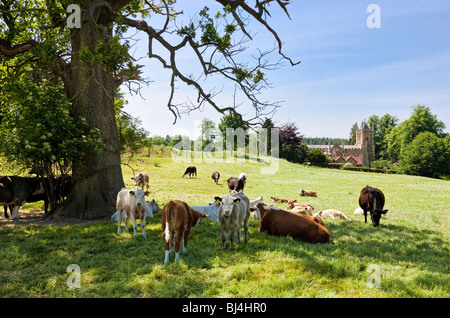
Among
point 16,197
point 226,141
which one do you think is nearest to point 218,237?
point 16,197

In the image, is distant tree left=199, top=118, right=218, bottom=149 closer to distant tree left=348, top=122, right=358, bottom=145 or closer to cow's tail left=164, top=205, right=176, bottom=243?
cow's tail left=164, top=205, right=176, bottom=243

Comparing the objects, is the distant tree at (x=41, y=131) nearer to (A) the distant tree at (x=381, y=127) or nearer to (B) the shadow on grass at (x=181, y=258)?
(B) the shadow on grass at (x=181, y=258)

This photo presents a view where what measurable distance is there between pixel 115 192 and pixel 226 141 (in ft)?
177

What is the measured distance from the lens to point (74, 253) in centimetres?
759

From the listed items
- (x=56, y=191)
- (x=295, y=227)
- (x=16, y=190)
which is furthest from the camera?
(x=56, y=191)

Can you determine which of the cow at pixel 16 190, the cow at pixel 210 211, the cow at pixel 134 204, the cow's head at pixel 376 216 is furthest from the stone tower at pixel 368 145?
the cow at pixel 134 204

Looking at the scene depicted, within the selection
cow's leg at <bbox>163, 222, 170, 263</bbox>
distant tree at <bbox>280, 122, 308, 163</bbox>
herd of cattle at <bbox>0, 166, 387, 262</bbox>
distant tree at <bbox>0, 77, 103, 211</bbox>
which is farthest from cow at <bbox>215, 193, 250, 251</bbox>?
distant tree at <bbox>280, 122, 308, 163</bbox>

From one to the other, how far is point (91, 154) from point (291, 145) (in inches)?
2268

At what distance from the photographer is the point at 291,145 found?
66.5 metres

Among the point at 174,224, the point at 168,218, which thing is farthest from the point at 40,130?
the point at 174,224

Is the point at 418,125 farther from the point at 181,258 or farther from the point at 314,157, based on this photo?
the point at 181,258

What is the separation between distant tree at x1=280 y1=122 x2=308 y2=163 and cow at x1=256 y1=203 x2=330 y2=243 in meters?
57.9
